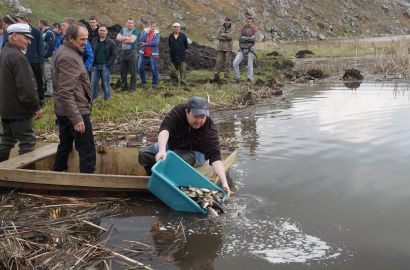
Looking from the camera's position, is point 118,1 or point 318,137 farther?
point 118,1

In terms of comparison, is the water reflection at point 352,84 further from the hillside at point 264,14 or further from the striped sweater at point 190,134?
the striped sweater at point 190,134

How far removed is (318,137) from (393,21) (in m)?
73.9

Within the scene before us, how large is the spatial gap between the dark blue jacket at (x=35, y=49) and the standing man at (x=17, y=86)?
432cm

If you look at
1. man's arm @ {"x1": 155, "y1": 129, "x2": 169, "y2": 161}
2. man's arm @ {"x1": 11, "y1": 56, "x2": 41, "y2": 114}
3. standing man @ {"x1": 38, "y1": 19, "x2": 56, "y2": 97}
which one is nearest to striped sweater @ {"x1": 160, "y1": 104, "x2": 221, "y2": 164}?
man's arm @ {"x1": 155, "y1": 129, "x2": 169, "y2": 161}

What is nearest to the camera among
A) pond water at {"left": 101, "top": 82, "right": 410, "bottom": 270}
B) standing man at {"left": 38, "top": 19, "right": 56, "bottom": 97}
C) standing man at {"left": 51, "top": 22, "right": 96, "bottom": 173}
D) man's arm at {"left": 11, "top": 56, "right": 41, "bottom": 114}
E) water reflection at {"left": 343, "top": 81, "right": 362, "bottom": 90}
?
pond water at {"left": 101, "top": 82, "right": 410, "bottom": 270}

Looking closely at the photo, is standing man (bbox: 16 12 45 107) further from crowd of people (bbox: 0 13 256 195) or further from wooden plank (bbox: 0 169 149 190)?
wooden plank (bbox: 0 169 149 190)

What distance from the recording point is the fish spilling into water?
5.41 m

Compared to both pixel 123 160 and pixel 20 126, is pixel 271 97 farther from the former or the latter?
pixel 20 126

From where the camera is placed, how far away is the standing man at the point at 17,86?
6105 mm

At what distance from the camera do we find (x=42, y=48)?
1073 centimetres

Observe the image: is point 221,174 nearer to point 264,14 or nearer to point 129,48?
point 129,48

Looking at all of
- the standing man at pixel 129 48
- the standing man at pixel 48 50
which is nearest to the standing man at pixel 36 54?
the standing man at pixel 48 50

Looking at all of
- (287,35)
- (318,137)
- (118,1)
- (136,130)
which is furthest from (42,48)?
(287,35)

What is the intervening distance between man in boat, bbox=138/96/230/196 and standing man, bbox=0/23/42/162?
1.59 m
